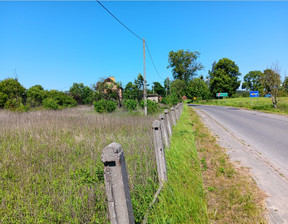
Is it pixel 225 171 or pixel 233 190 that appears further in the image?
pixel 225 171

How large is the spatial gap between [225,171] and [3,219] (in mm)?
3907

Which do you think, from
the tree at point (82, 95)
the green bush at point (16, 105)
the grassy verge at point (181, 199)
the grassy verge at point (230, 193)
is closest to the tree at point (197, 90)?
the tree at point (82, 95)

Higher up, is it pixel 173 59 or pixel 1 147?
pixel 173 59

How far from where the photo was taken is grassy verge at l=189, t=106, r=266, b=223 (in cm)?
205

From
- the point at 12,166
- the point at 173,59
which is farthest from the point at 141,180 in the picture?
the point at 173,59

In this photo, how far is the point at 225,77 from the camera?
54.0 metres

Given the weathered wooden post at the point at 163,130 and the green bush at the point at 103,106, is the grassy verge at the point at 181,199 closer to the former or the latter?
the weathered wooden post at the point at 163,130

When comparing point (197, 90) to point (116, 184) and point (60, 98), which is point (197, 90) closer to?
point (60, 98)

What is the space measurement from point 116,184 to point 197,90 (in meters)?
58.5

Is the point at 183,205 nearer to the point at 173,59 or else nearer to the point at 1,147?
the point at 1,147

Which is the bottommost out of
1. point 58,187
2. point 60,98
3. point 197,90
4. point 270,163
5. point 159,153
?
point 270,163

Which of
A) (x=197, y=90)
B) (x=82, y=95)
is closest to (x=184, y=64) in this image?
(x=197, y=90)

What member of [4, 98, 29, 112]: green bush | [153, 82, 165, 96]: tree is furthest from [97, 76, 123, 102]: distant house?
[153, 82, 165, 96]: tree

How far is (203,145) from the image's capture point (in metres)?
5.16
